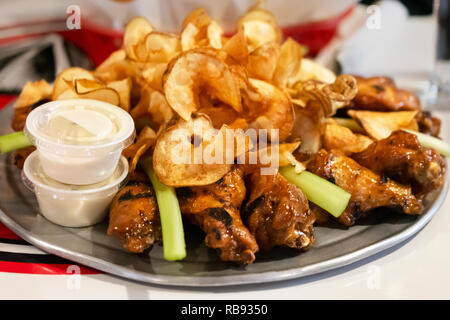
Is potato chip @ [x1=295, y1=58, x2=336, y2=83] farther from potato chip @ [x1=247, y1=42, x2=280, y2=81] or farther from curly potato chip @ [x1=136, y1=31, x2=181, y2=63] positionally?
curly potato chip @ [x1=136, y1=31, x2=181, y2=63]

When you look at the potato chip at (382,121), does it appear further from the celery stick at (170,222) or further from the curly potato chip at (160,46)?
the celery stick at (170,222)

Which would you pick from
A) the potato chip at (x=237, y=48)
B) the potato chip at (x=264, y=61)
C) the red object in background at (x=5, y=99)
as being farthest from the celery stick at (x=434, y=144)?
the red object in background at (x=5, y=99)

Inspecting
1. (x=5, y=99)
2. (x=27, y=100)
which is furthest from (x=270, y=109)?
(x=5, y=99)

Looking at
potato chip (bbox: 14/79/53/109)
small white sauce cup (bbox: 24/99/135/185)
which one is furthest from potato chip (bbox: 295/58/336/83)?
potato chip (bbox: 14/79/53/109)

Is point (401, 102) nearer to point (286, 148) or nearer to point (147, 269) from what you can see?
point (286, 148)

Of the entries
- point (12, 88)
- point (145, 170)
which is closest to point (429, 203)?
point (145, 170)

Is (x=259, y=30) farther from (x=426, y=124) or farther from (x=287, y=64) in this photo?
(x=426, y=124)
